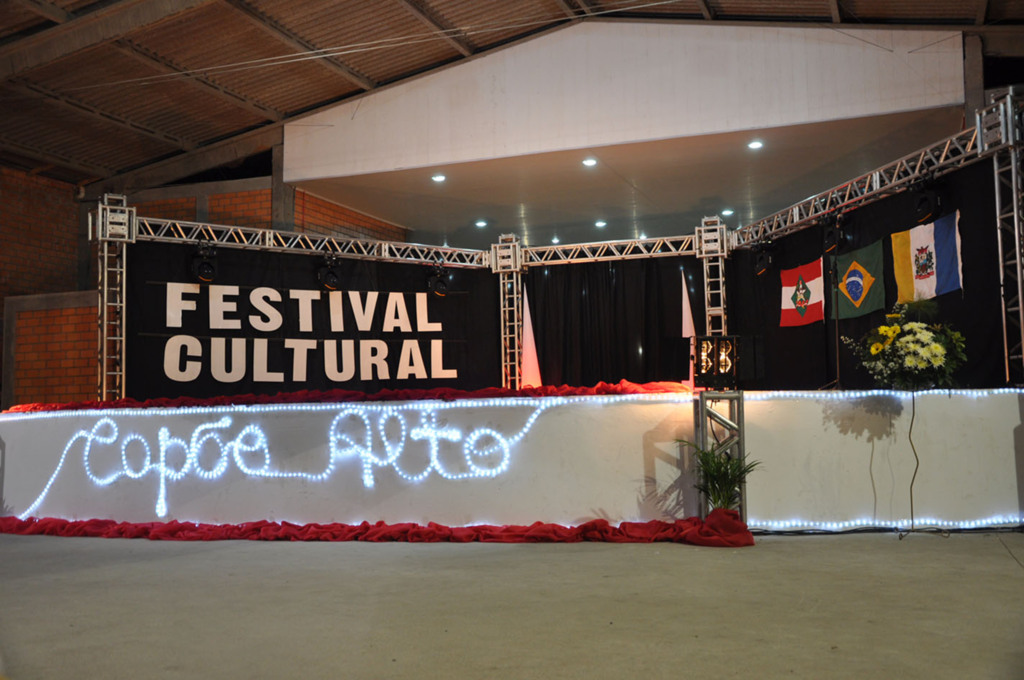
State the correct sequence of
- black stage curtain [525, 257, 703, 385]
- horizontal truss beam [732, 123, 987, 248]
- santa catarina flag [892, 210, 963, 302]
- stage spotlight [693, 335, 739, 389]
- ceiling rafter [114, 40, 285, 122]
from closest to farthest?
stage spotlight [693, 335, 739, 389]
horizontal truss beam [732, 123, 987, 248]
santa catarina flag [892, 210, 963, 302]
ceiling rafter [114, 40, 285, 122]
black stage curtain [525, 257, 703, 385]

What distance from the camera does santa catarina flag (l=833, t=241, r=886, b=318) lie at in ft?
26.3

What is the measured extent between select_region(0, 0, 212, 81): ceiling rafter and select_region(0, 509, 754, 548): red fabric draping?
17.3 ft

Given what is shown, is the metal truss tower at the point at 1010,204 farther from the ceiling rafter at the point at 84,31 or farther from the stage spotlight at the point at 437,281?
the ceiling rafter at the point at 84,31

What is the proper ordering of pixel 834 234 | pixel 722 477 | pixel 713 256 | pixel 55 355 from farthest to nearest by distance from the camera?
pixel 55 355, pixel 713 256, pixel 834 234, pixel 722 477

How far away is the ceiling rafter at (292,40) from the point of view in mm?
9070

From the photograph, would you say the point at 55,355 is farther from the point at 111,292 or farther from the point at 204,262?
the point at 204,262

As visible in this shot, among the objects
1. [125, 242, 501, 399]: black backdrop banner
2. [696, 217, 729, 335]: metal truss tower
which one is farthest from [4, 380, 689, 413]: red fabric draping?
[696, 217, 729, 335]: metal truss tower

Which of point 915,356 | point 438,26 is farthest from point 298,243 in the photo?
point 915,356

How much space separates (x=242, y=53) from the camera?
9977 millimetres

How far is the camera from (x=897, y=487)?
18.4 feet

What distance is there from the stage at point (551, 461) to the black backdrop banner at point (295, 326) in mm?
3454

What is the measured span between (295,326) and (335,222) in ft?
8.79

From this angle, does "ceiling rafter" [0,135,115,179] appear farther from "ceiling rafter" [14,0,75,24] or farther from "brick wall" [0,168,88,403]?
"ceiling rafter" [14,0,75,24]

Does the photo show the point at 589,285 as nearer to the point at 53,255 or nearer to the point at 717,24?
the point at 717,24
